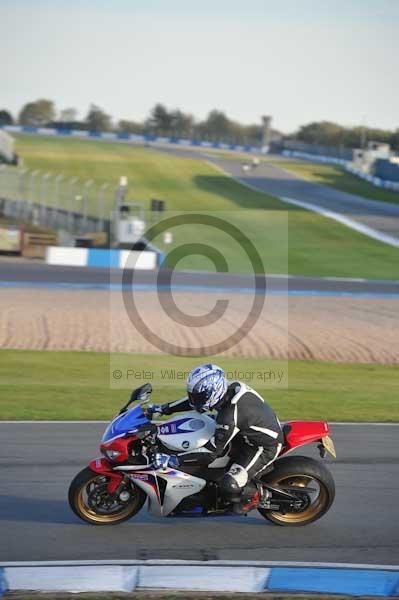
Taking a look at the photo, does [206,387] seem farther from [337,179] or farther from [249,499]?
[337,179]

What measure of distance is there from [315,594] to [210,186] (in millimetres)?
64607

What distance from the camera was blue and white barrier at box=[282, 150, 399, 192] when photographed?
73438 millimetres

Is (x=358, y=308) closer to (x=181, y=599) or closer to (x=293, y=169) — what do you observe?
(x=181, y=599)

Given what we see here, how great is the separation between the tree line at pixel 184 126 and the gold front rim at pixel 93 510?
123952mm

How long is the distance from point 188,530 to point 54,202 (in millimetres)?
36907

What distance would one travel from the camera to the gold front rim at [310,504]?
7.85m

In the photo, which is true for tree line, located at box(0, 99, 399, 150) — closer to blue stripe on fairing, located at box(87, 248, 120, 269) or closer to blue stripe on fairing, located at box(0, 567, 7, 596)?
blue stripe on fairing, located at box(87, 248, 120, 269)

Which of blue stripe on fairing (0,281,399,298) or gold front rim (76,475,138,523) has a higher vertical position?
gold front rim (76,475,138,523)

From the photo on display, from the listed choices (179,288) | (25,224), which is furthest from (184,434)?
(25,224)

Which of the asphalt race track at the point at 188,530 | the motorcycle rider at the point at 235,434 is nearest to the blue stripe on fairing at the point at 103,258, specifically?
the asphalt race track at the point at 188,530

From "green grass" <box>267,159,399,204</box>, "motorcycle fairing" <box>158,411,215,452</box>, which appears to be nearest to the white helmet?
"motorcycle fairing" <box>158,411,215,452</box>

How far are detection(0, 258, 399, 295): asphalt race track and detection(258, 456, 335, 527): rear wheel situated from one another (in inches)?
801

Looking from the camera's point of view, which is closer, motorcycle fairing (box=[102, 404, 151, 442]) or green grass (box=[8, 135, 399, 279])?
motorcycle fairing (box=[102, 404, 151, 442])

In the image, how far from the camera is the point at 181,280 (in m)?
31.3
